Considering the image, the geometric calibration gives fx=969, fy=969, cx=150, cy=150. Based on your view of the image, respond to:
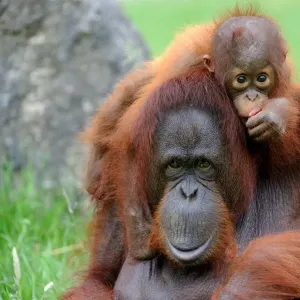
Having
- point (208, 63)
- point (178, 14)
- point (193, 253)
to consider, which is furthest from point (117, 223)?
point (178, 14)

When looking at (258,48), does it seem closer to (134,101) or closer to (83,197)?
(134,101)

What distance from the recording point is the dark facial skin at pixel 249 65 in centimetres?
360

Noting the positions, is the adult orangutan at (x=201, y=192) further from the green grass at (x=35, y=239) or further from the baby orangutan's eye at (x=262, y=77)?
the green grass at (x=35, y=239)

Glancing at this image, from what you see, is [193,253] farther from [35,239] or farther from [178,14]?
[178,14]

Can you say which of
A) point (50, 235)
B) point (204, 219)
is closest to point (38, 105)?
point (50, 235)

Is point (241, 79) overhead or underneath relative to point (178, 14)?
overhead

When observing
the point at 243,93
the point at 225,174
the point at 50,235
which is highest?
the point at 243,93

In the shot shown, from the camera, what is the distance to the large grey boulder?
6062 mm

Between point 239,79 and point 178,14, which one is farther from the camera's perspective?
point 178,14

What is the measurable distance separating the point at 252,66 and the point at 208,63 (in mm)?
173

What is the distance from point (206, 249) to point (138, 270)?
1.45 feet

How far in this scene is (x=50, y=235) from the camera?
17.6ft

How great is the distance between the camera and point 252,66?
381 cm

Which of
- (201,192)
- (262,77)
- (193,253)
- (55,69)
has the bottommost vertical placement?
(193,253)
